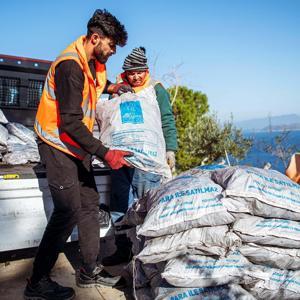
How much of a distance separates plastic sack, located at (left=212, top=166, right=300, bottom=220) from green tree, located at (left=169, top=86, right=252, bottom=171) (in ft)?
17.5

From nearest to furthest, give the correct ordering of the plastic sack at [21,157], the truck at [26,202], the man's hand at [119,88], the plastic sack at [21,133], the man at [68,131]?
the man at [68,131], the truck at [26,202], the man's hand at [119,88], the plastic sack at [21,157], the plastic sack at [21,133]

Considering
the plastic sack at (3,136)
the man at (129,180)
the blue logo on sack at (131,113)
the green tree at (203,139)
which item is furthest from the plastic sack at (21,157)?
the green tree at (203,139)

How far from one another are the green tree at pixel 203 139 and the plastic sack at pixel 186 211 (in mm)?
5431

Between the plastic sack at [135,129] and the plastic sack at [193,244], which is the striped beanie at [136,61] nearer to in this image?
the plastic sack at [135,129]

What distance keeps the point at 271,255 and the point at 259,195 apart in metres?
0.43

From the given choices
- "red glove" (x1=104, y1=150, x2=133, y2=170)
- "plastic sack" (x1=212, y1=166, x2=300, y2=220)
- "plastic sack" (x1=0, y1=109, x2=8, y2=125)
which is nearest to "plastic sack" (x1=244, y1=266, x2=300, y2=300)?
"plastic sack" (x1=212, y1=166, x2=300, y2=220)

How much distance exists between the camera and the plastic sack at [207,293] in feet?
7.50

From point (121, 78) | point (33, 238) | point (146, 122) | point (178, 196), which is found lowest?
point (33, 238)

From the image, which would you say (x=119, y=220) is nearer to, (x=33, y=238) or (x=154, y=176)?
(x=154, y=176)

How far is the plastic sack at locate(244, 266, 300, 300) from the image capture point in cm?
243

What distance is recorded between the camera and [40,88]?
4.52 metres

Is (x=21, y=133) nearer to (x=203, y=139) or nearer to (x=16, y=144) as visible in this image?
(x=16, y=144)

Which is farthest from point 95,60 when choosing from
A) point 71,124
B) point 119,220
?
point 119,220

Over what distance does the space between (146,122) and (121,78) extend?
65cm
